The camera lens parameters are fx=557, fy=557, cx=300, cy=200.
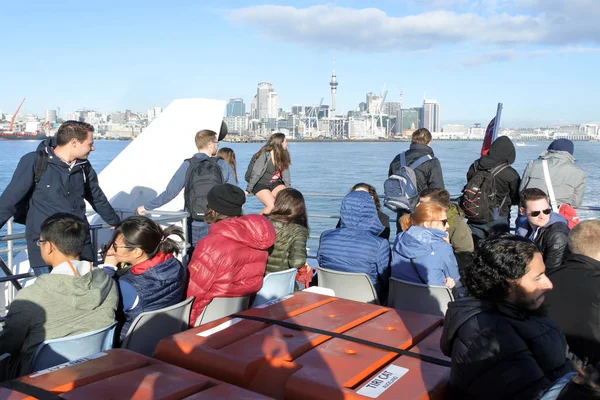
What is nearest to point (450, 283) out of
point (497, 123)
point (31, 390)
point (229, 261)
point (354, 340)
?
point (229, 261)

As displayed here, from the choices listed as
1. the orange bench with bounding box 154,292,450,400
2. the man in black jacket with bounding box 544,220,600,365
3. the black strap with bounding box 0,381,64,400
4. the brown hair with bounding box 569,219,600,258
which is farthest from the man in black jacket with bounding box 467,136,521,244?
the black strap with bounding box 0,381,64,400

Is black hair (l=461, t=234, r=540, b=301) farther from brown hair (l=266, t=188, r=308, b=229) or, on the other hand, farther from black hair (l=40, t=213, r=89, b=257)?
brown hair (l=266, t=188, r=308, b=229)

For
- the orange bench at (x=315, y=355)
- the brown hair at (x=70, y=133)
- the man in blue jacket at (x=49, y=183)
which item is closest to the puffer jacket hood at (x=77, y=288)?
the orange bench at (x=315, y=355)

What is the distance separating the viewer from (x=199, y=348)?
6.72ft

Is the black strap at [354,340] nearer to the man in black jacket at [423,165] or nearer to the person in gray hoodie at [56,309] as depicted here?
the person in gray hoodie at [56,309]

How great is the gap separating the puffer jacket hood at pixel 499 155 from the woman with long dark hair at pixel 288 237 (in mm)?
2010

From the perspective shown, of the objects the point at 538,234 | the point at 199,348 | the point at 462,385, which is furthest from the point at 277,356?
the point at 538,234

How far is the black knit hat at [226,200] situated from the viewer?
3674 millimetres

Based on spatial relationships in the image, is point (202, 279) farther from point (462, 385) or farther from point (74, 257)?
point (462, 385)

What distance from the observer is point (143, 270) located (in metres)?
2.91

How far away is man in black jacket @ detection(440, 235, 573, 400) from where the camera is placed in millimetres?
1751

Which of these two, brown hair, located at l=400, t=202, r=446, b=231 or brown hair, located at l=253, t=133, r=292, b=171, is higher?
brown hair, located at l=253, t=133, r=292, b=171

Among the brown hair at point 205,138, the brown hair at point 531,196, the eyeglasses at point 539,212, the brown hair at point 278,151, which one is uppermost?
the brown hair at point 205,138

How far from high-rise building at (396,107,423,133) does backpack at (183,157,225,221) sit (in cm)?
14929
